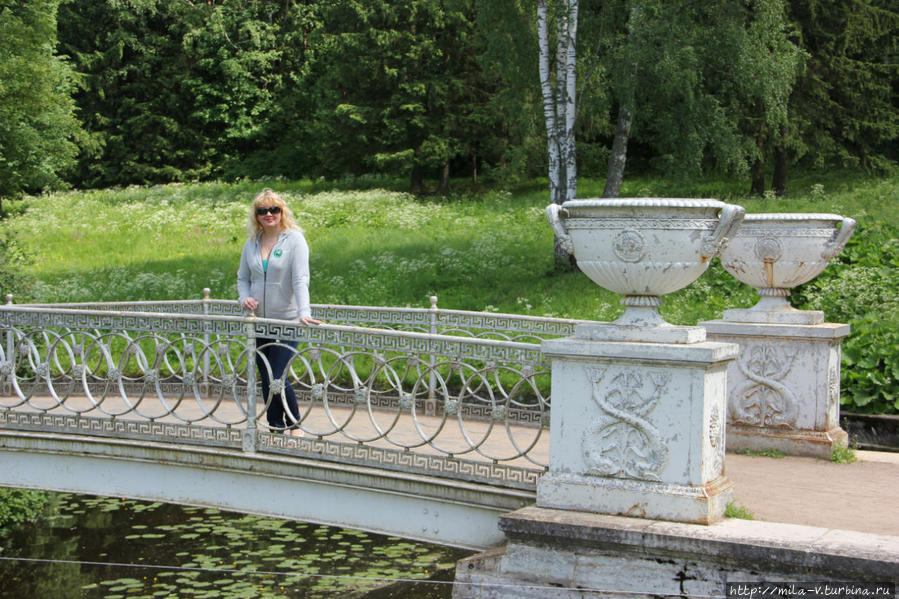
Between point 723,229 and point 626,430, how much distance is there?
3.79 ft

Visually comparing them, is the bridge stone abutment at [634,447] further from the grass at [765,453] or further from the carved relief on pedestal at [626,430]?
the grass at [765,453]

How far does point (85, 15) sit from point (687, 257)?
47.3 meters

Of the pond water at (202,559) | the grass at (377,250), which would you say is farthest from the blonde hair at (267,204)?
the grass at (377,250)

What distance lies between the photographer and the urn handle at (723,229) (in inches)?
203

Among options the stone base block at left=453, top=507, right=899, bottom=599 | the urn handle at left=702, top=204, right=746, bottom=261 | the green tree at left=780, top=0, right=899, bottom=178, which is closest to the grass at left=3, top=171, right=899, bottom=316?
the green tree at left=780, top=0, right=899, bottom=178

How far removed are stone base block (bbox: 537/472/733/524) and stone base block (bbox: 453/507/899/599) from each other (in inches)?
2.7

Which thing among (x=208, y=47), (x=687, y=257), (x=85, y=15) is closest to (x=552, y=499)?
(x=687, y=257)

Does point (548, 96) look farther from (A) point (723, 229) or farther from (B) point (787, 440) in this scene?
(A) point (723, 229)

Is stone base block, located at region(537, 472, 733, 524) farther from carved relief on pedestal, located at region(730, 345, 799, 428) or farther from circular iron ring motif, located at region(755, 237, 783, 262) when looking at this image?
circular iron ring motif, located at region(755, 237, 783, 262)

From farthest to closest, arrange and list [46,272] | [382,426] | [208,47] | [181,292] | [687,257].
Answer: [208,47]
[46,272]
[181,292]
[382,426]
[687,257]

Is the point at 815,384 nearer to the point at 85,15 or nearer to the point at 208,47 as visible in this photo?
the point at 208,47

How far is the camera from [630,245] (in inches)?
205

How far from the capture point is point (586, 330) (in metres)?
5.37

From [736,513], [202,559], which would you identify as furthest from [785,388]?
[202,559]
